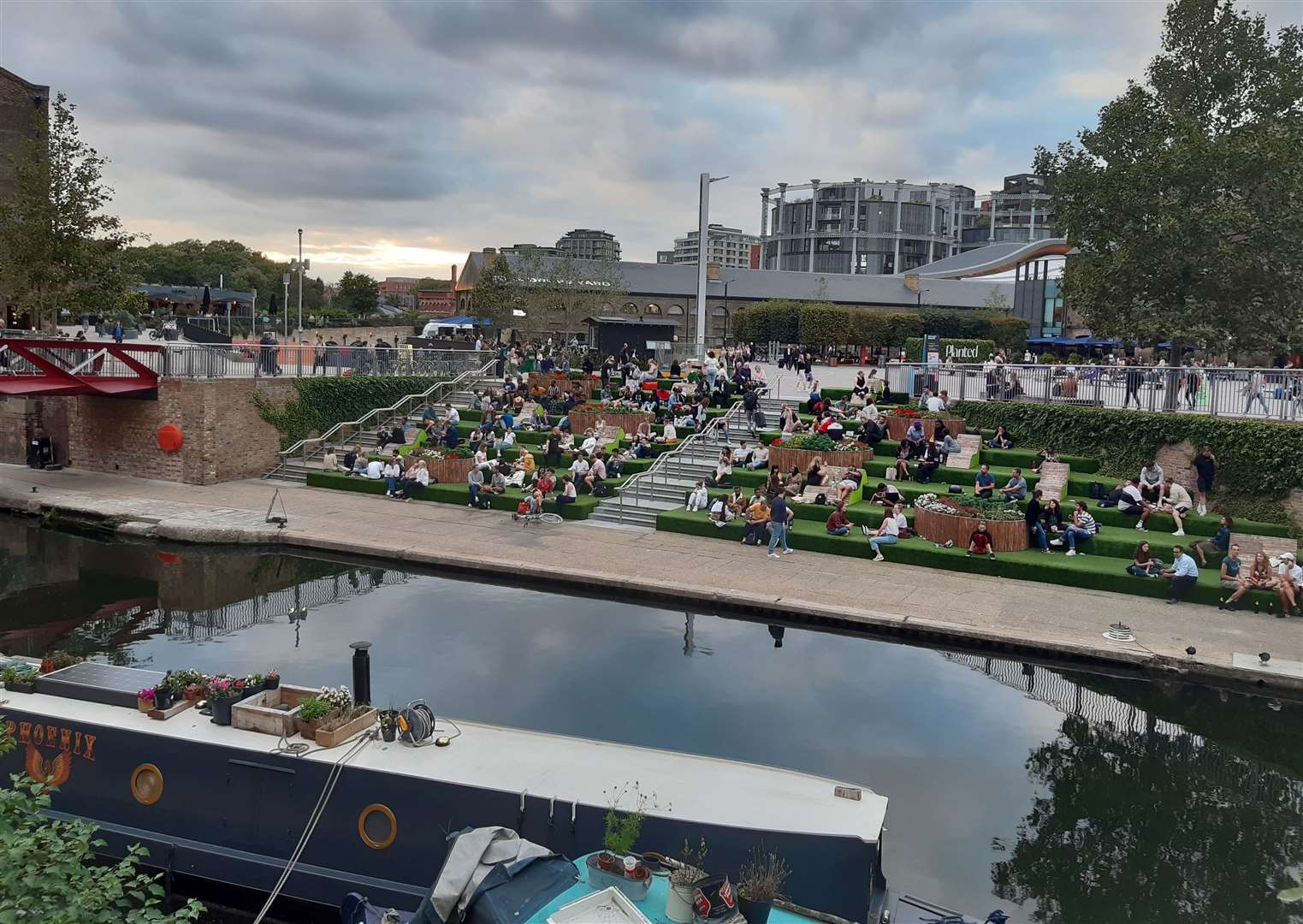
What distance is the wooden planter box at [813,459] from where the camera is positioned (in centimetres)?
2362

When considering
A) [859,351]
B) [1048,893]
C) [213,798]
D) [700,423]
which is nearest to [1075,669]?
[1048,893]

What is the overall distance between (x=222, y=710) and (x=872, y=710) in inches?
312

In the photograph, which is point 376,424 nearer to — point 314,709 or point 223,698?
point 223,698

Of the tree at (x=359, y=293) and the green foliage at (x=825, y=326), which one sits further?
the tree at (x=359, y=293)

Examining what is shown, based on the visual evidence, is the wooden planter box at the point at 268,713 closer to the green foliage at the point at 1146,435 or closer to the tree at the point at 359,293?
the green foliage at the point at 1146,435

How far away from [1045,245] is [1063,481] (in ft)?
95.3

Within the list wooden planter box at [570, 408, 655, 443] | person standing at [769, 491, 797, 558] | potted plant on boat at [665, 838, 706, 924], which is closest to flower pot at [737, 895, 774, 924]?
potted plant on boat at [665, 838, 706, 924]

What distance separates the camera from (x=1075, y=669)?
14688 mm

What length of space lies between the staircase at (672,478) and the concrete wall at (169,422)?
11.2m

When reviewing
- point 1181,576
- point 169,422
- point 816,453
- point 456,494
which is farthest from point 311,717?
point 169,422

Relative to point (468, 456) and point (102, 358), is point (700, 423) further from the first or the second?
point (102, 358)

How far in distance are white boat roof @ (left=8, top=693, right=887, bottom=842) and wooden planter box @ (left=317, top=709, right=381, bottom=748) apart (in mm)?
94

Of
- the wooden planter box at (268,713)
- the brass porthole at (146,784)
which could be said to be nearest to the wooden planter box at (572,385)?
the wooden planter box at (268,713)

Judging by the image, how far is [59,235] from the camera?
99.0 feet
